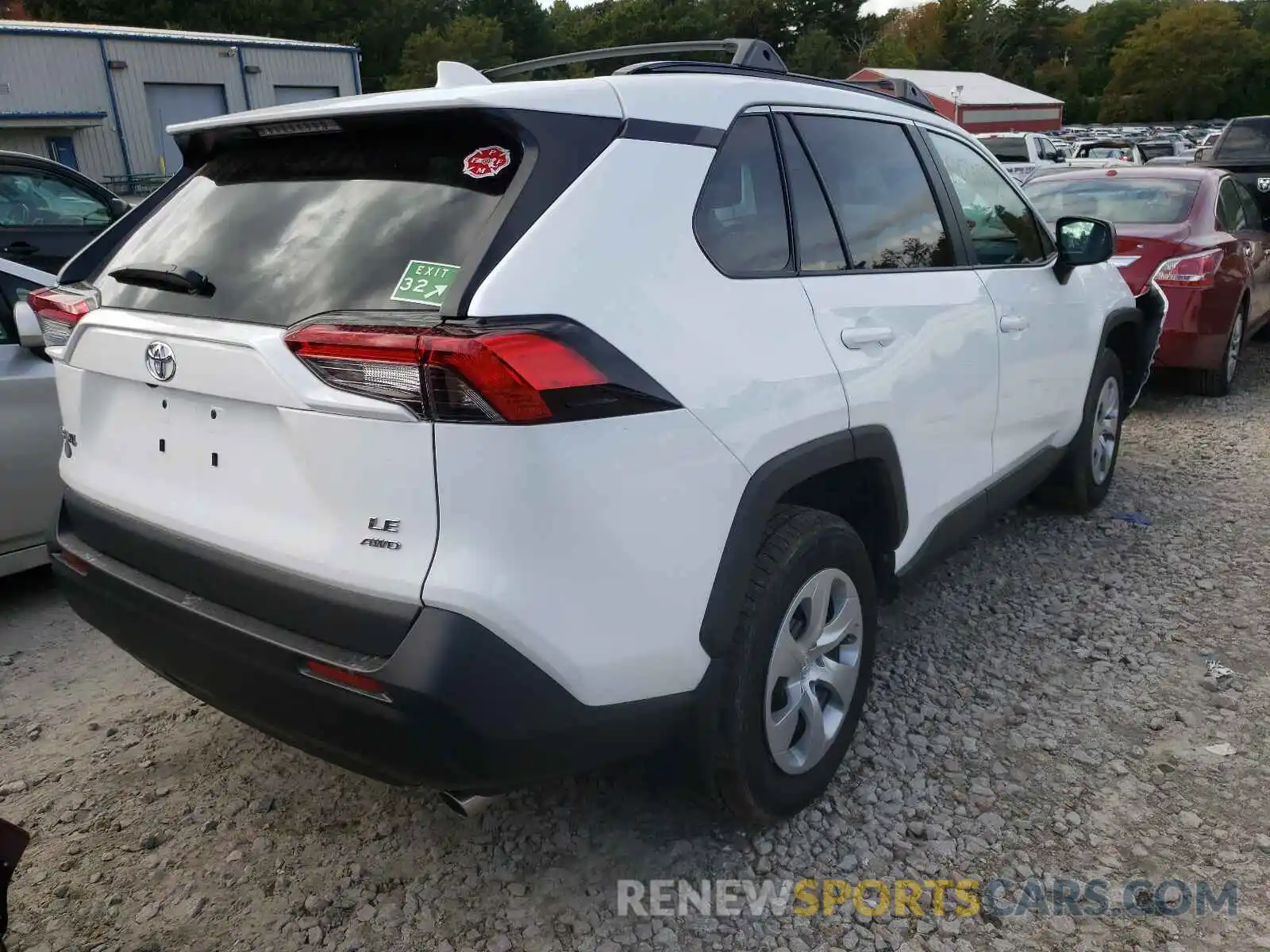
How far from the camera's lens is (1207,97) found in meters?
66.8

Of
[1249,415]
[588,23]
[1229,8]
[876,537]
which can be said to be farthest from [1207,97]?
[876,537]

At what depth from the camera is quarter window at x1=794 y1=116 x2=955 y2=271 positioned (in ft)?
9.32

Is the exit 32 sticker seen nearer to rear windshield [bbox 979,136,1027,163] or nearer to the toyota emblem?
the toyota emblem

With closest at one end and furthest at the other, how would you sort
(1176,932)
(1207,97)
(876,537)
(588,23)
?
(1176,932)
(876,537)
(588,23)
(1207,97)

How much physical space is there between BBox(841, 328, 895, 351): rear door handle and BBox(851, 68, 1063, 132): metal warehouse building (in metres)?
42.4

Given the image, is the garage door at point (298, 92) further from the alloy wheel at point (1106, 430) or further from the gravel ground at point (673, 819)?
the gravel ground at point (673, 819)

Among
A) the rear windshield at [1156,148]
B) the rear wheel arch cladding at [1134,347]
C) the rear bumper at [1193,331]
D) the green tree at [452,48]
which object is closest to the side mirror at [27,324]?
the rear wheel arch cladding at [1134,347]

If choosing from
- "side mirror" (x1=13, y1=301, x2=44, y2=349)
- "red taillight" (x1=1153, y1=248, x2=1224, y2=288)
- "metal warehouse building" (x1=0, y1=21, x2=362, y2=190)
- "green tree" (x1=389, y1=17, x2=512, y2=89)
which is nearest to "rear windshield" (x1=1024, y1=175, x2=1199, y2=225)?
"red taillight" (x1=1153, y1=248, x2=1224, y2=288)

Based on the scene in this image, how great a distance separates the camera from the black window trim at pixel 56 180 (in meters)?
5.75

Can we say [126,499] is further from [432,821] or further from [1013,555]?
[1013,555]

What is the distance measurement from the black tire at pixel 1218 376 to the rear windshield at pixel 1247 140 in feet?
25.2

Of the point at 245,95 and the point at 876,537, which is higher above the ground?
the point at 245,95

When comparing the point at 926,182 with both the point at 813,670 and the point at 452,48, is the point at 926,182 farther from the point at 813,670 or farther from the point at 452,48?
the point at 452,48

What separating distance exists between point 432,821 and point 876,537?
1523 mm
